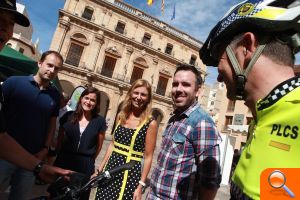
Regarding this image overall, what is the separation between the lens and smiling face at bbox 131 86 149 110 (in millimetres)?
2930

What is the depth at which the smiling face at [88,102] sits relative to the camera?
3458 mm

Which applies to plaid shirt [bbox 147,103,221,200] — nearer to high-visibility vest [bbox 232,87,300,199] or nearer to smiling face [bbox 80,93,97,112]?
high-visibility vest [bbox 232,87,300,199]

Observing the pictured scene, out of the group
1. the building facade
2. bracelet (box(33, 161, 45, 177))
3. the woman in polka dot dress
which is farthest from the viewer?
the building facade

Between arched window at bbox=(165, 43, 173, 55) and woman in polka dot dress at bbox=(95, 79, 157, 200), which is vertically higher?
arched window at bbox=(165, 43, 173, 55)

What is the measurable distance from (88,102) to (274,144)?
9.91ft

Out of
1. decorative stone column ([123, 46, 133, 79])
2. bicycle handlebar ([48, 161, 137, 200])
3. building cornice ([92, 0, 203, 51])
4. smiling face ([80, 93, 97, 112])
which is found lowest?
bicycle handlebar ([48, 161, 137, 200])

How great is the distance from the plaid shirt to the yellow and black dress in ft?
1.91

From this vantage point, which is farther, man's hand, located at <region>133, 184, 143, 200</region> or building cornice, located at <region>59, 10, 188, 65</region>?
building cornice, located at <region>59, 10, 188, 65</region>

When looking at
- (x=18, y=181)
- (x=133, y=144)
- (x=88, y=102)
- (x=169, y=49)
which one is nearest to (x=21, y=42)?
(x=169, y=49)

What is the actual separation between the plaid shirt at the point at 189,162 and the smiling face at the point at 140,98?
38.1 inches

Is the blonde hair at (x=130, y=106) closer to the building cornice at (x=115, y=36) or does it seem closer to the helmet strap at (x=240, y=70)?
the helmet strap at (x=240, y=70)

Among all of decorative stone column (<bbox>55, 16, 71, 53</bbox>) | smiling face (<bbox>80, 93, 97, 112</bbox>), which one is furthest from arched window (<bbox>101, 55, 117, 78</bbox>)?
smiling face (<bbox>80, 93, 97, 112</bbox>)

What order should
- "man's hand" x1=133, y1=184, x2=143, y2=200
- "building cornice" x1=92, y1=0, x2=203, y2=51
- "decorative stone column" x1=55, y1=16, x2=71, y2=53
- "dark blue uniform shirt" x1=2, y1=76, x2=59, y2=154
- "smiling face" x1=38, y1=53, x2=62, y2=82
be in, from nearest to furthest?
"man's hand" x1=133, y1=184, x2=143, y2=200 → "dark blue uniform shirt" x1=2, y1=76, x2=59, y2=154 → "smiling face" x1=38, y1=53, x2=62, y2=82 → "decorative stone column" x1=55, y1=16, x2=71, y2=53 → "building cornice" x1=92, y1=0, x2=203, y2=51

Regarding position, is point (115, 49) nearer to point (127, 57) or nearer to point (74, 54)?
point (127, 57)
